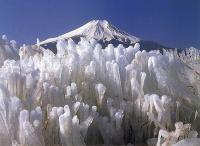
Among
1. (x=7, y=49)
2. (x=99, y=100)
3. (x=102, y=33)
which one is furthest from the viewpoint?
(x=102, y=33)

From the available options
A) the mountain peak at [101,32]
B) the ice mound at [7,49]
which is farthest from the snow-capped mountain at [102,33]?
the ice mound at [7,49]

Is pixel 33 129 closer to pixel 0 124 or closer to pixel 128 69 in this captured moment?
pixel 0 124

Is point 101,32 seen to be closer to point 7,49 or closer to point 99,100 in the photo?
point 7,49

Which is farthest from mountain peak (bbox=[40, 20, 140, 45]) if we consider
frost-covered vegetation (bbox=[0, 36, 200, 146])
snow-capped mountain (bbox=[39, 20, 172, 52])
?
frost-covered vegetation (bbox=[0, 36, 200, 146])

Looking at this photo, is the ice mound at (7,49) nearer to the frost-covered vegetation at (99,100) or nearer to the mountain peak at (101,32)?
the frost-covered vegetation at (99,100)

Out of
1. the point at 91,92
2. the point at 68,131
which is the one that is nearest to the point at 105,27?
the point at 91,92

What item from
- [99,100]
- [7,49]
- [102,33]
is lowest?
[99,100]

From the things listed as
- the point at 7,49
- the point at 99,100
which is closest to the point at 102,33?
the point at 7,49

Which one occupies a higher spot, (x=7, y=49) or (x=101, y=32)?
(x=101, y=32)

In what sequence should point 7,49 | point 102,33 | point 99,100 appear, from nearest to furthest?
point 99,100 < point 7,49 < point 102,33
